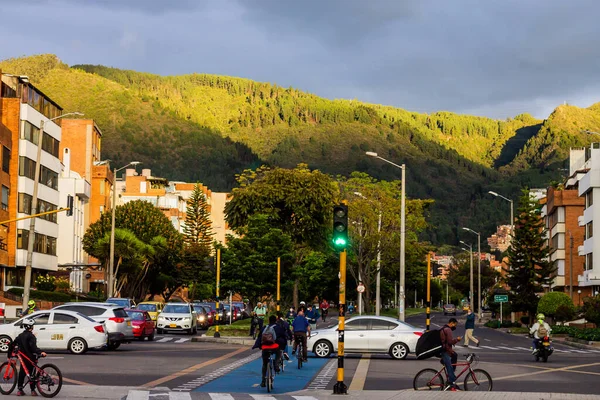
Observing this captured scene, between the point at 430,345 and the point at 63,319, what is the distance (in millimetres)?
15980

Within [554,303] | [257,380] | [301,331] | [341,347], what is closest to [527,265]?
[554,303]

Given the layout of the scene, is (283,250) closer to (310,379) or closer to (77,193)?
(310,379)

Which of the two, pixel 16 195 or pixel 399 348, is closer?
pixel 399 348

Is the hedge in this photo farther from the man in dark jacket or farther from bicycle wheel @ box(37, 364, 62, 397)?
the man in dark jacket

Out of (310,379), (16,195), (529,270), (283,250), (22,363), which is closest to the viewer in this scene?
(22,363)

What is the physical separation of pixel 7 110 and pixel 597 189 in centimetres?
4538

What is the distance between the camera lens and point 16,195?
74250 millimetres

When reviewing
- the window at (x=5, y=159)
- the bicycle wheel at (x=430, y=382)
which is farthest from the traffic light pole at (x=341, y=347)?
the window at (x=5, y=159)

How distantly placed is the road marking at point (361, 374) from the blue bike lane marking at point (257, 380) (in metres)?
1.11

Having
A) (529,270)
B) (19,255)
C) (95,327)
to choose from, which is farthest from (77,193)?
(95,327)

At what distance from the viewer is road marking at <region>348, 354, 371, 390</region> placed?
76.8ft

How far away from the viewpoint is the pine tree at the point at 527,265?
262 feet

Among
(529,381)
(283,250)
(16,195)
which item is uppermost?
(16,195)

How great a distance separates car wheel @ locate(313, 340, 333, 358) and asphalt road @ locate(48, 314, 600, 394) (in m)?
0.32
